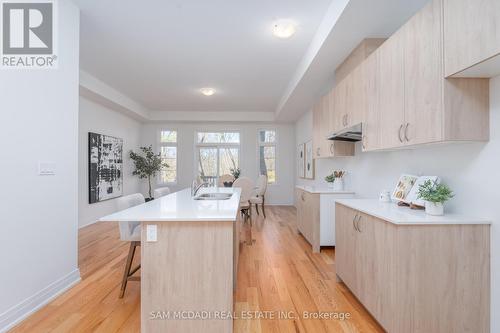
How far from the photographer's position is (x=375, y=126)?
2318 mm

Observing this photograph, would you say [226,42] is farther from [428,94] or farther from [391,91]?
[428,94]

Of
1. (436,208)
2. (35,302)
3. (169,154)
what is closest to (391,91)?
(436,208)

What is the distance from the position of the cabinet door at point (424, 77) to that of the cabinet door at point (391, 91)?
0.06 metres

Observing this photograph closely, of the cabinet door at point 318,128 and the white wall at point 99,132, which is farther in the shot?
the white wall at point 99,132

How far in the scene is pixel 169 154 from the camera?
25.3ft

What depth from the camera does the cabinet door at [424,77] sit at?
5.10 ft

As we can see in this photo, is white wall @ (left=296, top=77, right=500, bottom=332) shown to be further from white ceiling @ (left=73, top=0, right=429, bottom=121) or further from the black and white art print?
the black and white art print

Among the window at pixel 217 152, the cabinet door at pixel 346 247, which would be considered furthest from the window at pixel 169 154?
the cabinet door at pixel 346 247

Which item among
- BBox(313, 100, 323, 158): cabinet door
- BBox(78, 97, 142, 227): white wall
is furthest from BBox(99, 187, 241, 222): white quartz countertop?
BBox(78, 97, 142, 227): white wall

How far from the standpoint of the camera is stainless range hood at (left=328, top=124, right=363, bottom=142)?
9.12ft

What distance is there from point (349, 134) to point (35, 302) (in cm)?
349

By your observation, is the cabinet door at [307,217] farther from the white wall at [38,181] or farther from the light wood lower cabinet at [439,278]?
the white wall at [38,181]

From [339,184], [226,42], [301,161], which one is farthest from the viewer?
[301,161]

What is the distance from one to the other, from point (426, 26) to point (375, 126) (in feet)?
2.86
